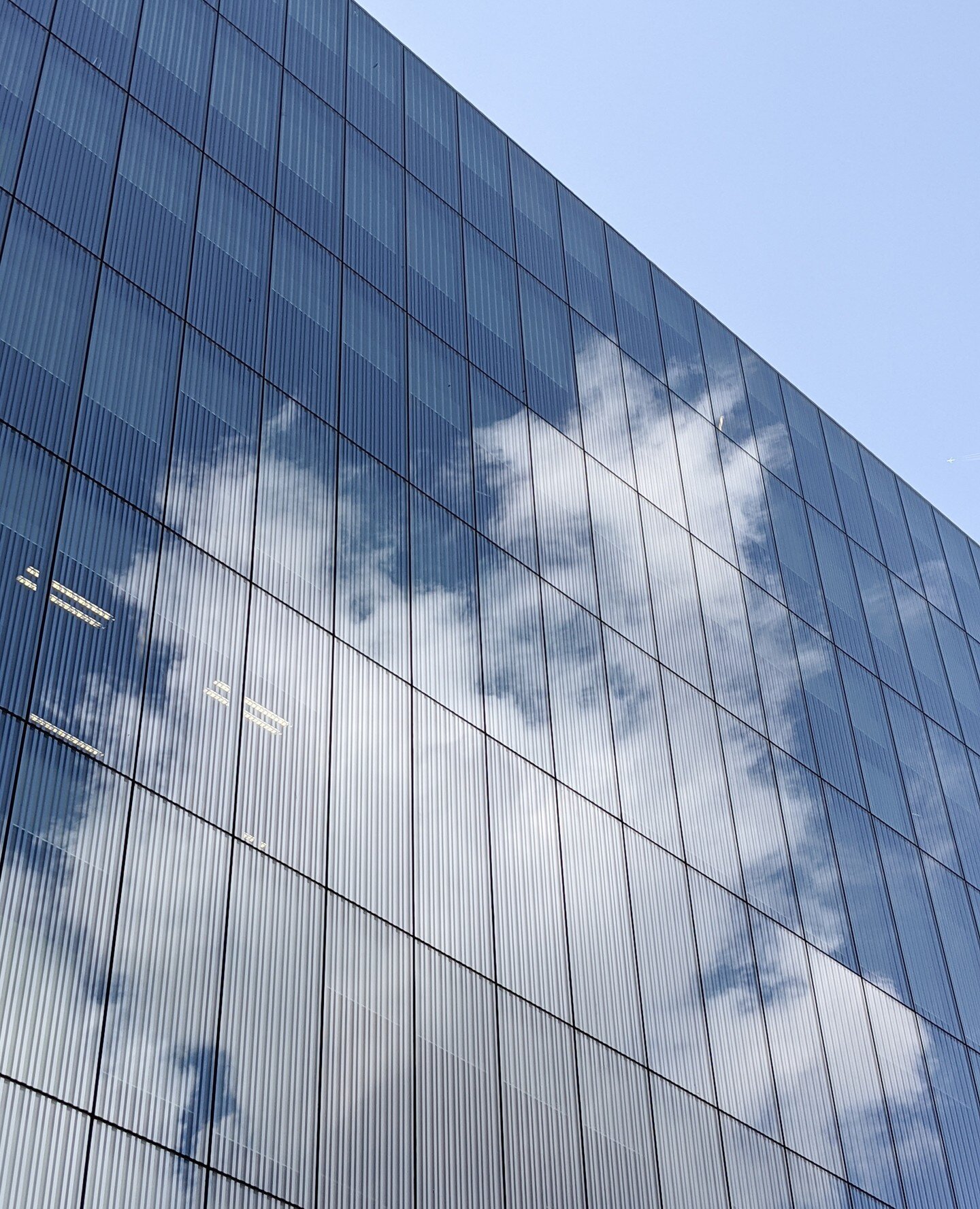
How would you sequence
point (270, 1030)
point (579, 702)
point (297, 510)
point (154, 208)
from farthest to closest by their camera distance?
point (579, 702) < point (154, 208) < point (297, 510) < point (270, 1030)

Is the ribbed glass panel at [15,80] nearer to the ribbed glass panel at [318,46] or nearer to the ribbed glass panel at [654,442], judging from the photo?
the ribbed glass panel at [318,46]

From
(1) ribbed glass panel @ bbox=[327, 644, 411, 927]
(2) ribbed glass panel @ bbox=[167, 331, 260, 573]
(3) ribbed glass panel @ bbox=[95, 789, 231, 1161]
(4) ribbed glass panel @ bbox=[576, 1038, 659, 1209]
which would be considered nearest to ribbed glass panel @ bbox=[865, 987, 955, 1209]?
(4) ribbed glass panel @ bbox=[576, 1038, 659, 1209]

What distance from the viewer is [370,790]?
31.5 metres

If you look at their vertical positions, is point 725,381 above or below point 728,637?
above

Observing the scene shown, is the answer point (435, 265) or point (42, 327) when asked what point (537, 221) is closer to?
point (435, 265)

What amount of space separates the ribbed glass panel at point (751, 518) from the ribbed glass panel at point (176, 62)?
22205mm

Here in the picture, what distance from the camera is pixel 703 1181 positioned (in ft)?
111

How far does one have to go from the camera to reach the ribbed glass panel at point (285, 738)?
95.2 ft

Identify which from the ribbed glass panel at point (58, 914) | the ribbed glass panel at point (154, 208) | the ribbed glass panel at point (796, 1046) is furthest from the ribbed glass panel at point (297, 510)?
the ribbed glass panel at point (796, 1046)

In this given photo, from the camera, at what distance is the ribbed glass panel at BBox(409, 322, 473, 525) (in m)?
39.1

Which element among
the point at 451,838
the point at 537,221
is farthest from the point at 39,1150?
the point at 537,221

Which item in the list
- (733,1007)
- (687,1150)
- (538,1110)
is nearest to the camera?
(538,1110)

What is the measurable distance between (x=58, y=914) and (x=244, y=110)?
24487 millimetres

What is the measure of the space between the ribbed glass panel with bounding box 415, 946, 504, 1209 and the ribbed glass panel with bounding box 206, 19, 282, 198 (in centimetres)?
2122
